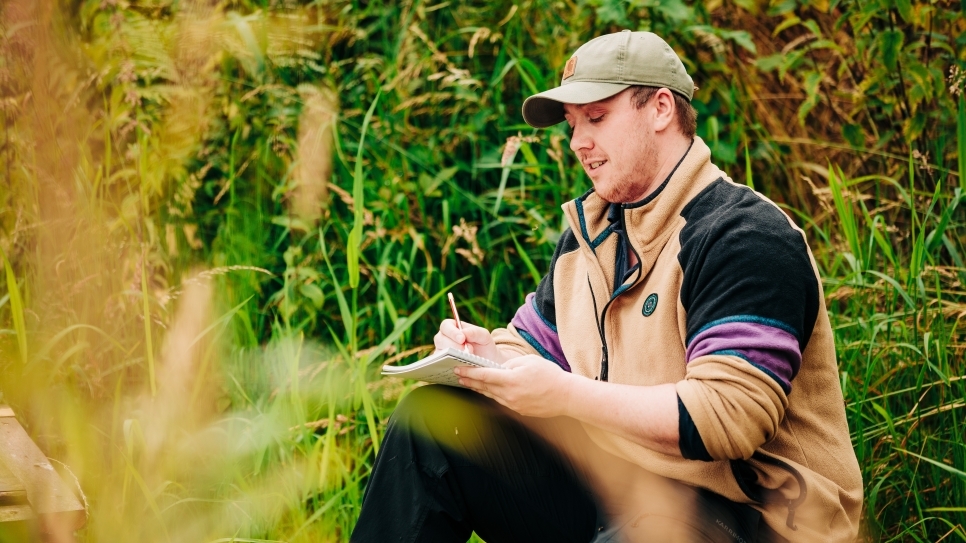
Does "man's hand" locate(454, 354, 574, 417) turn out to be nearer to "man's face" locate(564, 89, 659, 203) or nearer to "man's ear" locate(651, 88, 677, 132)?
"man's face" locate(564, 89, 659, 203)

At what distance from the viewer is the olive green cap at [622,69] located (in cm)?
195

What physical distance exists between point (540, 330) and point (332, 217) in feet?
4.25

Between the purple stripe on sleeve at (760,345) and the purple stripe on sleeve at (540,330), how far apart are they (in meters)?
0.63

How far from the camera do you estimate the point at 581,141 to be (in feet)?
6.72

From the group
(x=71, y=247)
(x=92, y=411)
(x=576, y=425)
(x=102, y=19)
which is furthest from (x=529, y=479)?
(x=102, y=19)

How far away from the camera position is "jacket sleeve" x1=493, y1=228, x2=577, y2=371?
2242mm

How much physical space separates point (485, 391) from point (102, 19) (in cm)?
229

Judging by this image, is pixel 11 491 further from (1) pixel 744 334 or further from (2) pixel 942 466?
(2) pixel 942 466

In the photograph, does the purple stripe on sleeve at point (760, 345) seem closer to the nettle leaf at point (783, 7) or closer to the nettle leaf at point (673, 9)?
the nettle leaf at point (673, 9)

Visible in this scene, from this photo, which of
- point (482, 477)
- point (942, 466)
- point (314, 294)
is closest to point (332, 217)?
point (314, 294)

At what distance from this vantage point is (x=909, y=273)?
2508 mm

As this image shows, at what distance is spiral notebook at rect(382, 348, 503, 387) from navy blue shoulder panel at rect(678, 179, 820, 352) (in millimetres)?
405

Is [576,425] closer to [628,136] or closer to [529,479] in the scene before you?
[529,479]

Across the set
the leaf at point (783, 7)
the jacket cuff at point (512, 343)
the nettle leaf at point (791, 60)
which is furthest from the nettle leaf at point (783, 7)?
the jacket cuff at point (512, 343)
